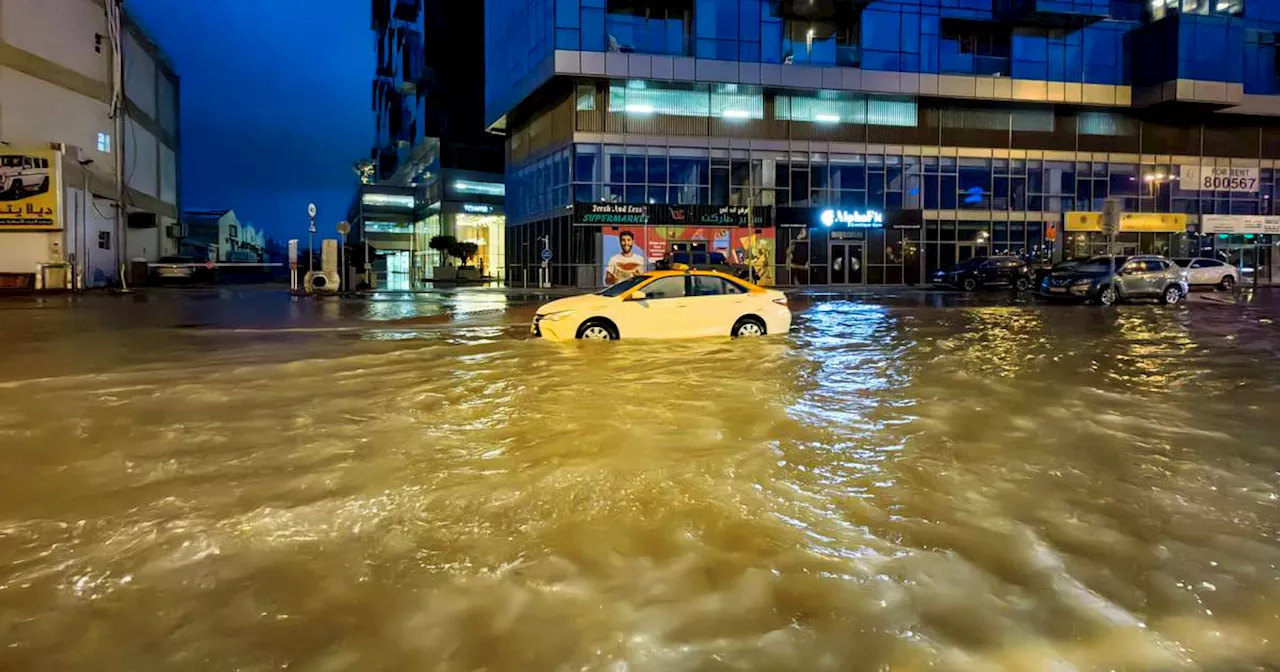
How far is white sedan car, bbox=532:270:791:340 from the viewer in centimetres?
1375

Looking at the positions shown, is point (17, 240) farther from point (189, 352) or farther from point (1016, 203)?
point (1016, 203)

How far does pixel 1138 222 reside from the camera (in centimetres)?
4491

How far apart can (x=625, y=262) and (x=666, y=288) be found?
74.5 feet

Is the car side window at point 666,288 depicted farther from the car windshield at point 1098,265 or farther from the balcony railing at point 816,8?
the balcony railing at point 816,8

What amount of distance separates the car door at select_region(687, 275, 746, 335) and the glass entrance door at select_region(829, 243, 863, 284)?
2885 cm

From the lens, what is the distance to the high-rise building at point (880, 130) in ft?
126

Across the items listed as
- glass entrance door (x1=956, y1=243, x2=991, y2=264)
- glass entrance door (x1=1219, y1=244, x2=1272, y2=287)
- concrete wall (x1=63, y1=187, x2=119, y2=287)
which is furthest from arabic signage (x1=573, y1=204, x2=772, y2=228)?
glass entrance door (x1=1219, y1=244, x2=1272, y2=287)

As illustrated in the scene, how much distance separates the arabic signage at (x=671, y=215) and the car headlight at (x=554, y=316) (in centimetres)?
2437

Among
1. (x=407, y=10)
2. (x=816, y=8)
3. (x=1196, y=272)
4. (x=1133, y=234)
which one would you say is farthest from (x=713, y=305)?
(x=407, y=10)

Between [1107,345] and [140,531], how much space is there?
14.3m

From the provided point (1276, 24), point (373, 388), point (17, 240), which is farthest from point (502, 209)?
point (373, 388)

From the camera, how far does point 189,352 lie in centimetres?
1249

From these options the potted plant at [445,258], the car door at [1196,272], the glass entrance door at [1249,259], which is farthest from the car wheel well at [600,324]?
the glass entrance door at [1249,259]

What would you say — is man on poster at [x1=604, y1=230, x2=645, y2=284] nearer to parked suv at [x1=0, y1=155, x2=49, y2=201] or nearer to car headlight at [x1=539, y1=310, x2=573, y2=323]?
car headlight at [x1=539, y1=310, x2=573, y2=323]
